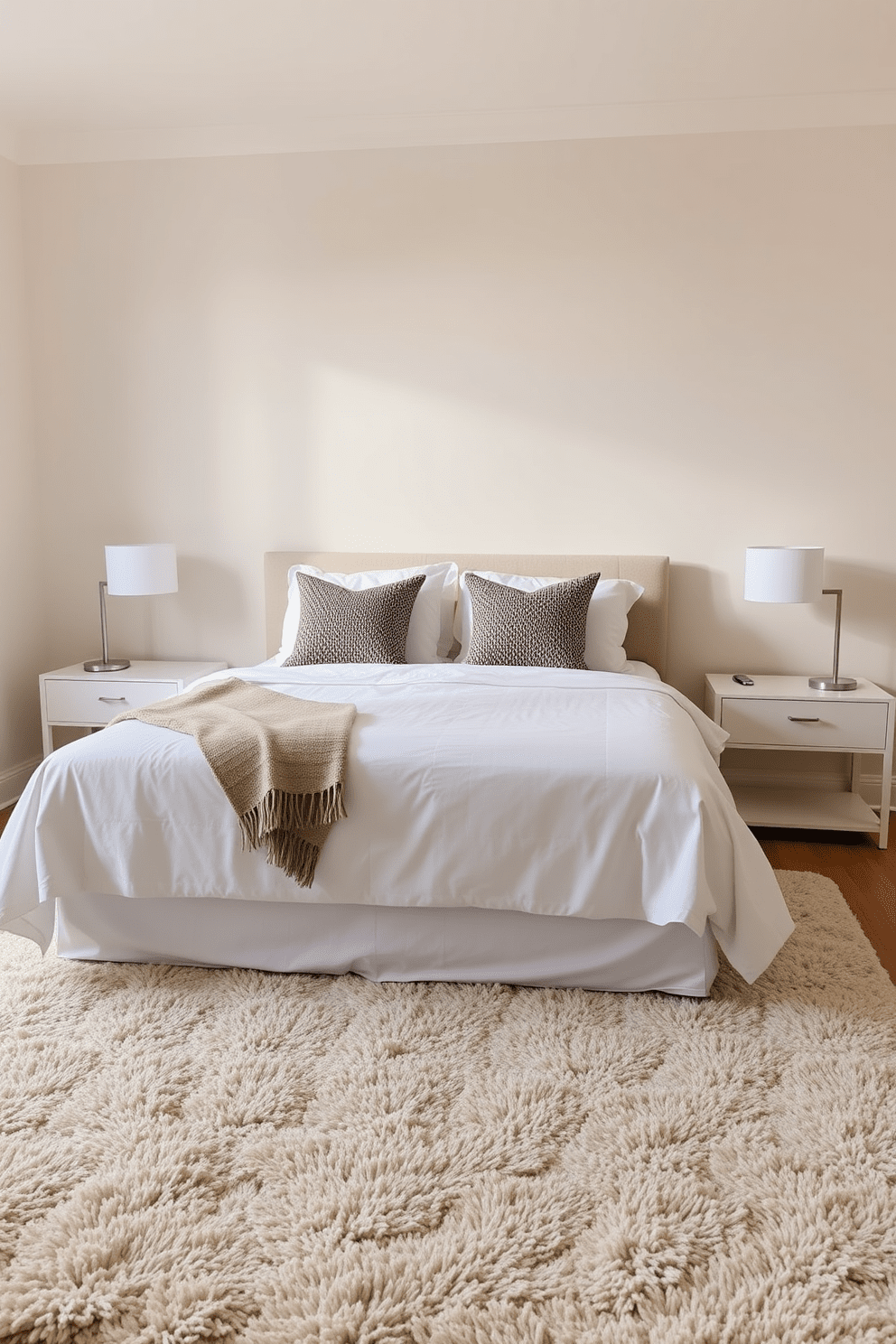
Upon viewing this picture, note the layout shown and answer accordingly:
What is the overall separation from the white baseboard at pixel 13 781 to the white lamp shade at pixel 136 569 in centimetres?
91

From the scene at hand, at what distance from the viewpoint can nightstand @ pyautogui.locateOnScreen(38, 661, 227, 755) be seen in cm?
411

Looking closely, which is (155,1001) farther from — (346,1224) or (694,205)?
(694,205)

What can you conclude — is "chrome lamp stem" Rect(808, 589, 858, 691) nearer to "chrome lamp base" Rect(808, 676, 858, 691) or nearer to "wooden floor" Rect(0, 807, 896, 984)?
"chrome lamp base" Rect(808, 676, 858, 691)

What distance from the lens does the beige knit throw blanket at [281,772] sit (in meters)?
2.47

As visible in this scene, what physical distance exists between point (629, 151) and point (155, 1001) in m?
3.62

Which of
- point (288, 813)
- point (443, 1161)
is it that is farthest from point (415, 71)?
point (443, 1161)

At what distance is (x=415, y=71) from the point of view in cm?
373

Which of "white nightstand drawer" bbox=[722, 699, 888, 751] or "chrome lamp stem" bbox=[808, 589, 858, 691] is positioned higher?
"chrome lamp stem" bbox=[808, 589, 858, 691]

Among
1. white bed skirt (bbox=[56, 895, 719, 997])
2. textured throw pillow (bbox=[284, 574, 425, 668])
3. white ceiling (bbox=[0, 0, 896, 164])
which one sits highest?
white ceiling (bbox=[0, 0, 896, 164])

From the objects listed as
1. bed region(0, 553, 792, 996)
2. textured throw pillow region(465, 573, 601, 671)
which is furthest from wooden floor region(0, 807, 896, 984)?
textured throw pillow region(465, 573, 601, 671)

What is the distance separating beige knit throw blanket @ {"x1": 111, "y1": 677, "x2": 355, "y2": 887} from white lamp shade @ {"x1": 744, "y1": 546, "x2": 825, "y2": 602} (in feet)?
5.78

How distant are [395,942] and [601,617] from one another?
1703 mm

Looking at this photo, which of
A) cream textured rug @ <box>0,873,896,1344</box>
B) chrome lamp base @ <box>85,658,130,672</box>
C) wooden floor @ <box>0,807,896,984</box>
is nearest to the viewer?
cream textured rug @ <box>0,873,896,1344</box>

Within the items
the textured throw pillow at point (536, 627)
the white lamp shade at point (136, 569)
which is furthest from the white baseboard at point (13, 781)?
the textured throw pillow at point (536, 627)
